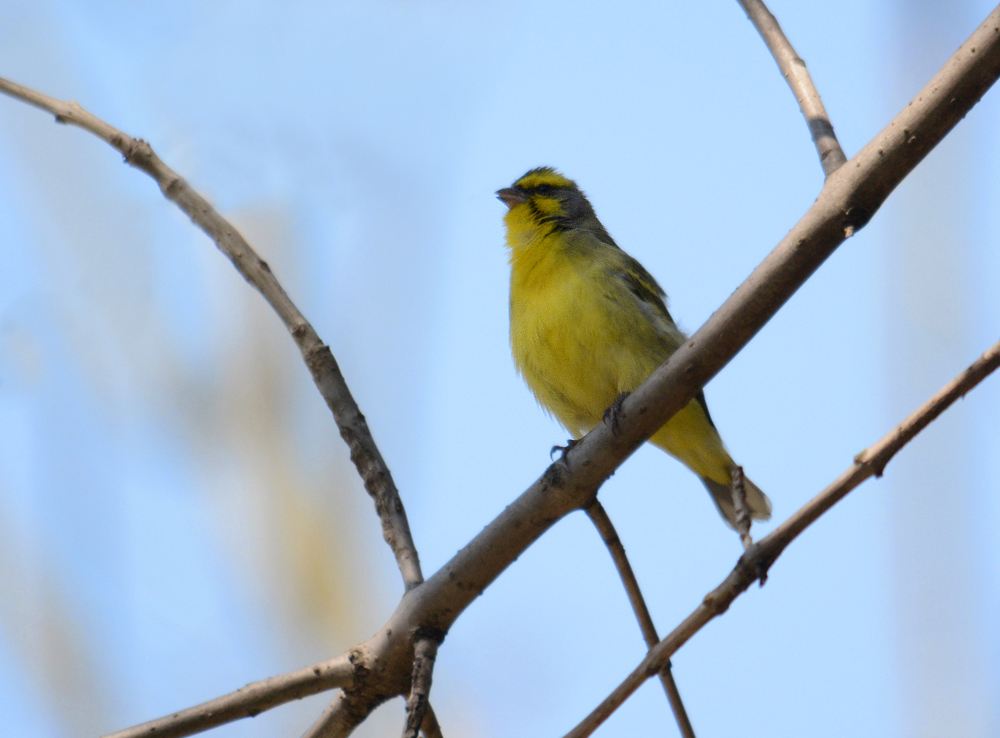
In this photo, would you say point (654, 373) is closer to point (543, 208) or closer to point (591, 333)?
point (591, 333)

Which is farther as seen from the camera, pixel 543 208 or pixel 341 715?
pixel 543 208

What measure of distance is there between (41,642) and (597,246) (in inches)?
130

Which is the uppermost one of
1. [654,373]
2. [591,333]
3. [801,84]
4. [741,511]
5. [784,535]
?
Answer: [591,333]

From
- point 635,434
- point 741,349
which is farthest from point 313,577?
point 741,349

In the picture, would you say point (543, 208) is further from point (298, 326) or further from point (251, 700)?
point (251, 700)

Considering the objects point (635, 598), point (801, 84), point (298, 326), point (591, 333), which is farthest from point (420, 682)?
point (591, 333)

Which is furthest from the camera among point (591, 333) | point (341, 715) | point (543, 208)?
point (543, 208)

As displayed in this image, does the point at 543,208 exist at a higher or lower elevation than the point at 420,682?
higher

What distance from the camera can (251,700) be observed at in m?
3.08

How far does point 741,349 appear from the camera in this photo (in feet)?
9.97

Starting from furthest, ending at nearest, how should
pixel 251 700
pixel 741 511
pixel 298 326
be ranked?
pixel 298 326, pixel 251 700, pixel 741 511

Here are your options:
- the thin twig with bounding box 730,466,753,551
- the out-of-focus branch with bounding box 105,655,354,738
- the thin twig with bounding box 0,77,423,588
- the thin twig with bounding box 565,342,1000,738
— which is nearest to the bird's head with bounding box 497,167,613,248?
the thin twig with bounding box 0,77,423,588

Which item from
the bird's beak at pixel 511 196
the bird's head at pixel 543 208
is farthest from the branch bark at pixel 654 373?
the bird's beak at pixel 511 196

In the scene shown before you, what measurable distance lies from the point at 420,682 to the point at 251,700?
0.45 metres
